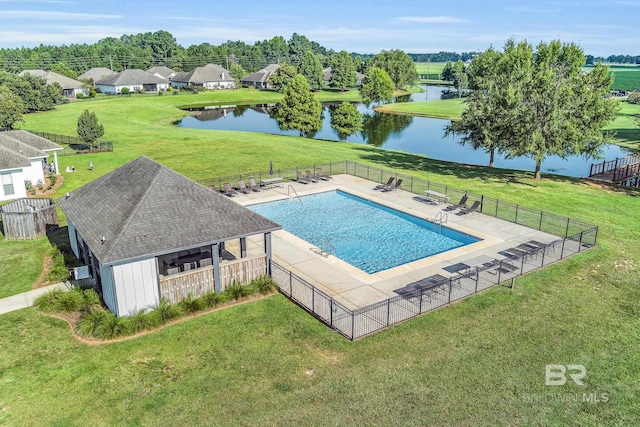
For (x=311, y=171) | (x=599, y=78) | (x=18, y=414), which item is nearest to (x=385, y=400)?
(x=18, y=414)

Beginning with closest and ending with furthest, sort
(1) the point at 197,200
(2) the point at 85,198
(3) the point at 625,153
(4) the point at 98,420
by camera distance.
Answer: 1. (4) the point at 98,420
2. (1) the point at 197,200
3. (2) the point at 85,198
4. (3) the point at 625,153

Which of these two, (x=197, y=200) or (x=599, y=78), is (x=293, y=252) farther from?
(x=599, y=78)

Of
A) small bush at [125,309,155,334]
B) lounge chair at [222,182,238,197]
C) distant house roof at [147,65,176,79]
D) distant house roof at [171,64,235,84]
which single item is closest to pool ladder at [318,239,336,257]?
small bush at [125,309,155,334]

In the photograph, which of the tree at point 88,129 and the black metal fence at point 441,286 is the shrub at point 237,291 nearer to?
the black metal fence at point 441,286

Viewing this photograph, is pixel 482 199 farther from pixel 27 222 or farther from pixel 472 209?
pixel 27 222

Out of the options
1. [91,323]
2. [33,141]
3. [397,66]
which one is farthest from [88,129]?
[397,66]

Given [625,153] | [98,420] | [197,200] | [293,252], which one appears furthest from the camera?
[625,153]

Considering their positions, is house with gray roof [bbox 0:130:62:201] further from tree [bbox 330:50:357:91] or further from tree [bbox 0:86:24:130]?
tree [bbox 330:50:357:91]

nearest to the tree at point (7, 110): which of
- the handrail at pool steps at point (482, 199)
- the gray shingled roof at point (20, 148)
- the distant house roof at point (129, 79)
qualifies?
the gray shingled roof at point (20, 148)
